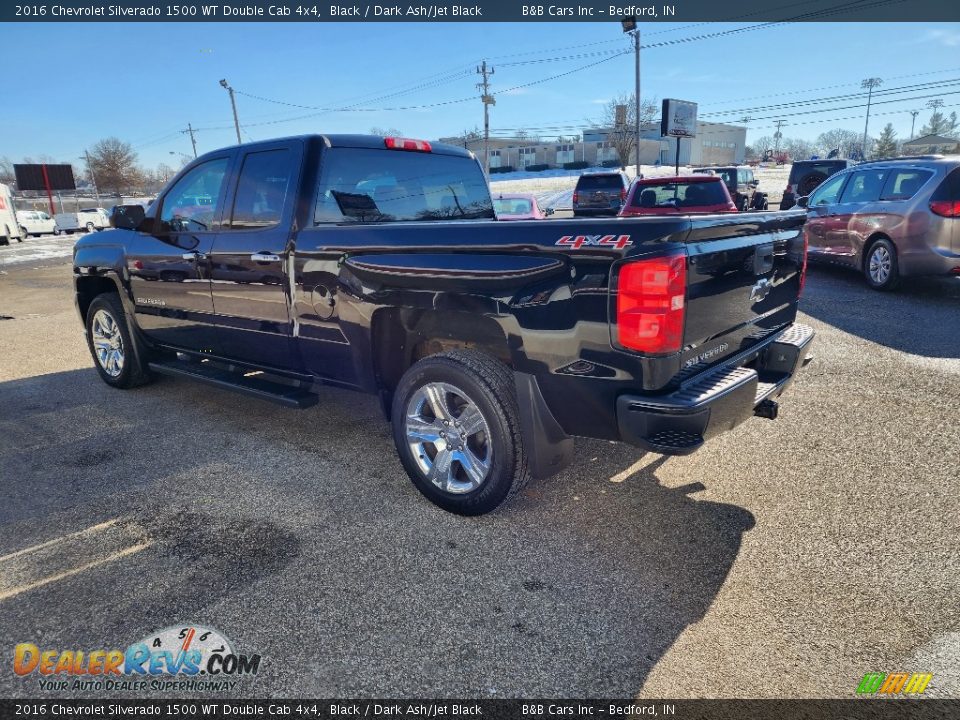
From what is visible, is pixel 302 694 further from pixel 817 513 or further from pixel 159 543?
pixel 817 513

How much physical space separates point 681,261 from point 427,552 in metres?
1.74

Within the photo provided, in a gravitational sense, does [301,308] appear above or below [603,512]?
above

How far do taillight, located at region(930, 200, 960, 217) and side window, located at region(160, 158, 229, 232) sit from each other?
8246 millimetres

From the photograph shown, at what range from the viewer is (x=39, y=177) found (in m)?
63.2

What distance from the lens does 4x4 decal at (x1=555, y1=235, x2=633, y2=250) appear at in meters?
2.51

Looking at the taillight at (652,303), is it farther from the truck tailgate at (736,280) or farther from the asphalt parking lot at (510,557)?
the asphalt parking lot at (510,557)

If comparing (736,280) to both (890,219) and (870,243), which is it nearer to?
(890,219)

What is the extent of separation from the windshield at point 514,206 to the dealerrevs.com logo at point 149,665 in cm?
1067

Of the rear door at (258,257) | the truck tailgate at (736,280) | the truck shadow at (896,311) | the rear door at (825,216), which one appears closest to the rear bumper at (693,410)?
the truck tailgate at (736,280)

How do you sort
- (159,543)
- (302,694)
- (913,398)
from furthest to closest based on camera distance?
(913,398)
(159,543)
(302,694)

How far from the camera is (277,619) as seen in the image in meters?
2.51

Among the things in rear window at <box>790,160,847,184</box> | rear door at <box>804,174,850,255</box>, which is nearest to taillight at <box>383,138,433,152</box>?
rear door at <box>804,174,850,255</box>

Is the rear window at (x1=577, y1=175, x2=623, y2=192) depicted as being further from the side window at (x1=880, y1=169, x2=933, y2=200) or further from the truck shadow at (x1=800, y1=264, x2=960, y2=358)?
the side window at (x1=880, y1=169, x2=933, y2=200)

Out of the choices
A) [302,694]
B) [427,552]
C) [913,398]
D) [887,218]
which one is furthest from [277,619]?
[887,218]
